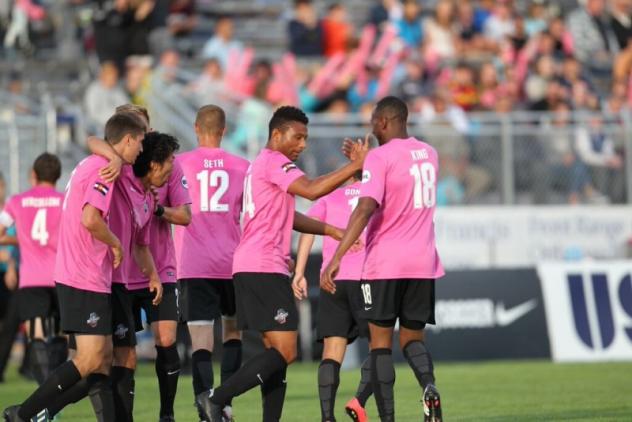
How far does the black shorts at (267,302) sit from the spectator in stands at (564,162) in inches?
484

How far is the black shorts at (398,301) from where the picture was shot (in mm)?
10906

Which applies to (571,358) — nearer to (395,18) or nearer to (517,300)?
(517,300)

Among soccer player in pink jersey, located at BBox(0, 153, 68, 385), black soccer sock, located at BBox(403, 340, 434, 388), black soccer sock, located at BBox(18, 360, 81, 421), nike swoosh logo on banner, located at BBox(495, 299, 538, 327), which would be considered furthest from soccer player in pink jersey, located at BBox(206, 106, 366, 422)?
nike swoosh logo on banner, located at BBox(495, 299, 538, 327)

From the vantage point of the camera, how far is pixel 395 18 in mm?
26797

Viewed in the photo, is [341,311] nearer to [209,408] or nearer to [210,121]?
[209,408]

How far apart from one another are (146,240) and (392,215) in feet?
6.09

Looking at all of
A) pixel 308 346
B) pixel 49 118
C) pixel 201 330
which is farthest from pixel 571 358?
pixel 201 330

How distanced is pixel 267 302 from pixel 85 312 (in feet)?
4.46

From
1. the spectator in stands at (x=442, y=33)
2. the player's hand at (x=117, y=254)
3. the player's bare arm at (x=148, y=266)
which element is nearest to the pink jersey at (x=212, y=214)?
the player's bare arm at (x=148, y=266)

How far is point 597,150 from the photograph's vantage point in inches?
887

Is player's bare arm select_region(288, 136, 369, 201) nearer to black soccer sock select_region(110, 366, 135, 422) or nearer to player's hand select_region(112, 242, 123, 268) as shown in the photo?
player's hand select_region(112, 242, 123, 268)

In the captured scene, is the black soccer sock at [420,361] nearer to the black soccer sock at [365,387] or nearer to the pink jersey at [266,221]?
the black soccer sock at [365,387]

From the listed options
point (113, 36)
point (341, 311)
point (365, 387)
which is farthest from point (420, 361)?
point (113, 36)

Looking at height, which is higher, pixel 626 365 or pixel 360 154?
pixel 360 154
